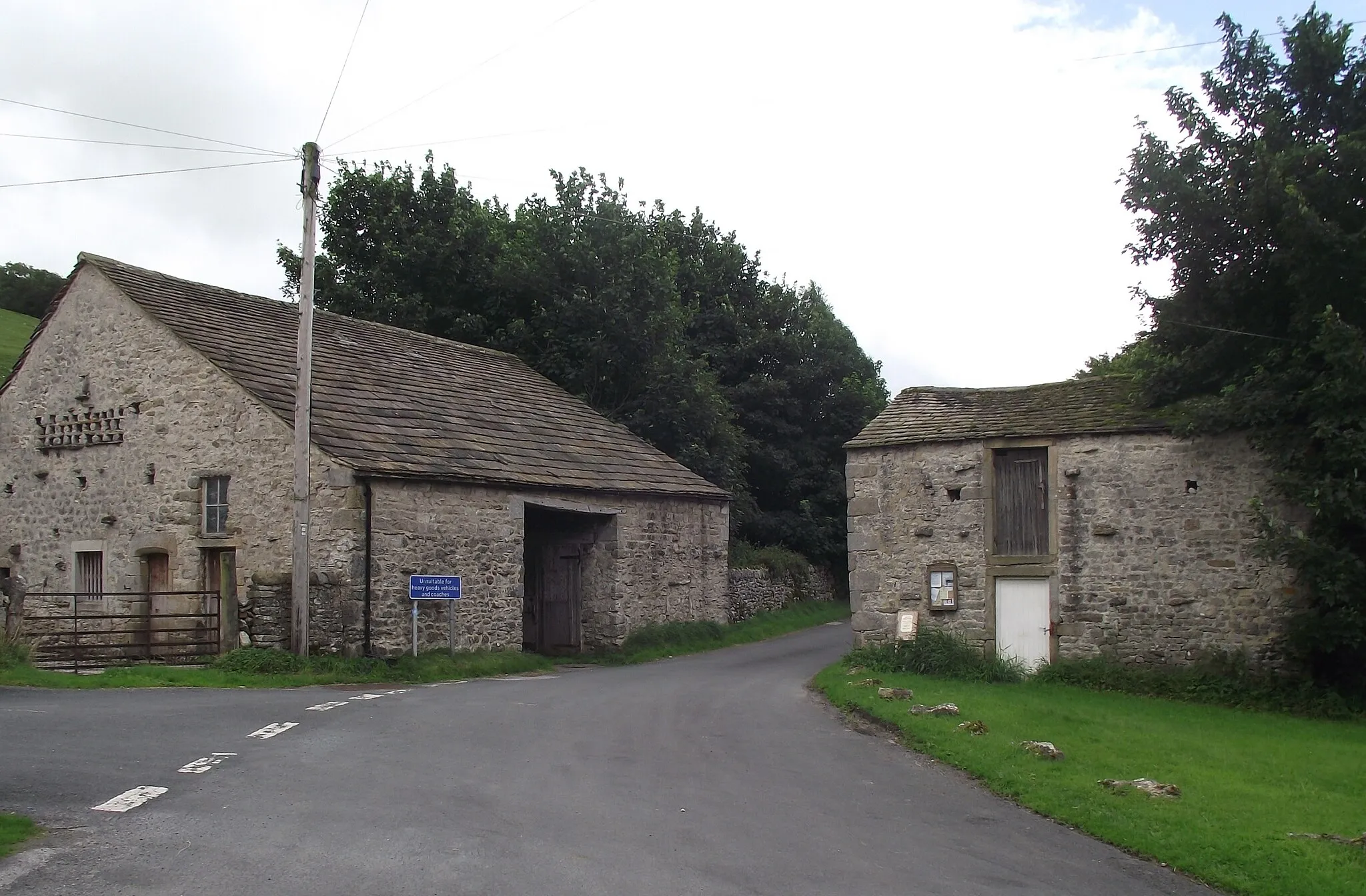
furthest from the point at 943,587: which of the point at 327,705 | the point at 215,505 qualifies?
the point at 215,505

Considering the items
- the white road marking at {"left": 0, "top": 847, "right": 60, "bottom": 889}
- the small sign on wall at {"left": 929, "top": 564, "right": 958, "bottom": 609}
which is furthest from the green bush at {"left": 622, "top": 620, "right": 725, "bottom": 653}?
the white road marking at {"left": 0, "top": 847, "right": 60, "bottom": 889}

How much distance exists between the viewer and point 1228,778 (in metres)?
10.3

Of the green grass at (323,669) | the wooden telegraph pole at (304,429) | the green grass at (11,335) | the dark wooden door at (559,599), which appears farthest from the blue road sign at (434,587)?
the green grass at (11,335)

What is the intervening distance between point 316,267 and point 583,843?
29.5 meters

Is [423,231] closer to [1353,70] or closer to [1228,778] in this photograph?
[1353,70]

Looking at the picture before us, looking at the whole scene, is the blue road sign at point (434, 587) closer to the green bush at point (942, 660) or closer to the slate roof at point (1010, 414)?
the green bush at point (942, 660)

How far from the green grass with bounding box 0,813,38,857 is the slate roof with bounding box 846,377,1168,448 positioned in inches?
577

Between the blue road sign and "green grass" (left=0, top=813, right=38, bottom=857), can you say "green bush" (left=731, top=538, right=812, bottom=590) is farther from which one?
"green grass" (left=0, top=813, right=38, bottom=857)

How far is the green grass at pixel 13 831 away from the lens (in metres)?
6.66

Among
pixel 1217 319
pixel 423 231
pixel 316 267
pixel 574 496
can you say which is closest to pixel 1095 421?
pixel 1217 319

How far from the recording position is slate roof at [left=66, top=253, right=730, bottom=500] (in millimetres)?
19203

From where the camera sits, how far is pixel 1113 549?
59.1ft

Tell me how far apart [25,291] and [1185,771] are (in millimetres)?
60059

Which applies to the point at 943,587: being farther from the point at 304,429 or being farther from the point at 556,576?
the point at 304,429
